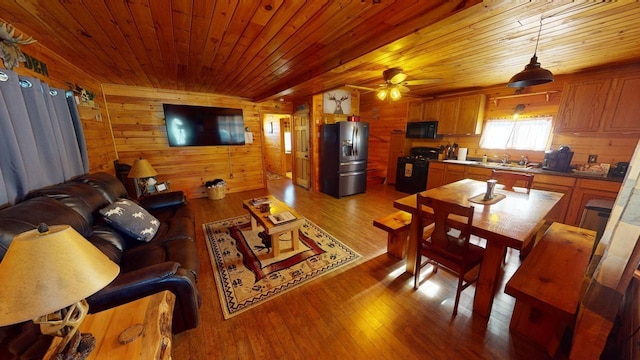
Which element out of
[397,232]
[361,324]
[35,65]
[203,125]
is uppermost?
[35,65]

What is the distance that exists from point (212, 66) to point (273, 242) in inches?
94.1

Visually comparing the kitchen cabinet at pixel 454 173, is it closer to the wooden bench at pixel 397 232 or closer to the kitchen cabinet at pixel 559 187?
the kitchen cabinet at pixel 559 187

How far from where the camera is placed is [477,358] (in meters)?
1.38

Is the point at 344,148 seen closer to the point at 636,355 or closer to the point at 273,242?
the point at 273,242

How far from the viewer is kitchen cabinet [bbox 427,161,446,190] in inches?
172

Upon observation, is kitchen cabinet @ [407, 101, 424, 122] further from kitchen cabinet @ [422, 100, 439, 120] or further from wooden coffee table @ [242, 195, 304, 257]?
wooden coffee table @ [242, 195, 304, 257]

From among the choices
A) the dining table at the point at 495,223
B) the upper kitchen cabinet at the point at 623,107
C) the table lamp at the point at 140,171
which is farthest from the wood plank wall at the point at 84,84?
the upper kitchen cabinet at the point at 623,107

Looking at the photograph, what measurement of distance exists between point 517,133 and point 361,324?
172 inches

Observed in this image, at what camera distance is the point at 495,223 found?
1.61 meters

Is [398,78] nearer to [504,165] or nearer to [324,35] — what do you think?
[324,35]

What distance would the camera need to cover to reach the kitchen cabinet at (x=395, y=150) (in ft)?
17.5

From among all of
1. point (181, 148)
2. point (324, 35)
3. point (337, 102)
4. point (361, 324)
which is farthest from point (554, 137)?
point (181, 148)

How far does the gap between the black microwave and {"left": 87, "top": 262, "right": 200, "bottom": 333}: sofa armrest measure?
16.3ft

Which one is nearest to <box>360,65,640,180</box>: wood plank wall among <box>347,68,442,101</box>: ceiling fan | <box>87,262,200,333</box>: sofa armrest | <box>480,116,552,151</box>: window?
<box>480,116,552,151</box>: window
